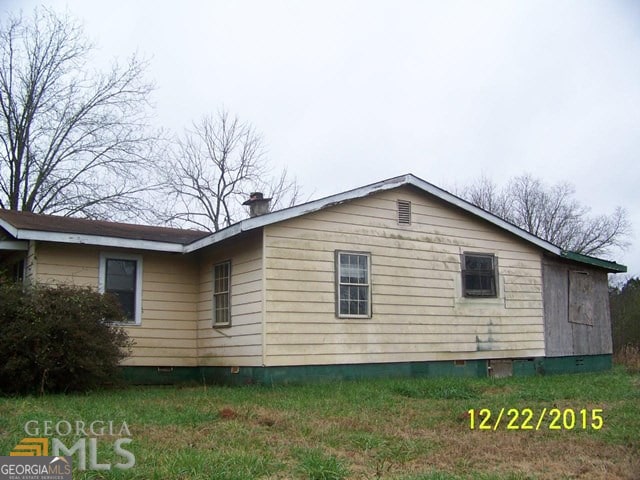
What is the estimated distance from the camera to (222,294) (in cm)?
1423

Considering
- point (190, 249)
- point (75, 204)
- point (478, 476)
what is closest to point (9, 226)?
point (190, 249)

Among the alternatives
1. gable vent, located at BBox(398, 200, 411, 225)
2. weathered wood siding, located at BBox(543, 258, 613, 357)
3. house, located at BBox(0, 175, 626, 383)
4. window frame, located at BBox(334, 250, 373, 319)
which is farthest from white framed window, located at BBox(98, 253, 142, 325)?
weathered wood siding, located at BBox(543, 258, 613, 357)

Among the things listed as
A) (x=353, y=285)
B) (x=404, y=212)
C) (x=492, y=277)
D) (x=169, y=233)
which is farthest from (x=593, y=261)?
(x=169, y=233)

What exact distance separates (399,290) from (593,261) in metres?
6.33

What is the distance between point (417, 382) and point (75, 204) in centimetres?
1904

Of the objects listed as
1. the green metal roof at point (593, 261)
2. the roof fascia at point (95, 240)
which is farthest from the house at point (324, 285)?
the green metal roof at point (593, 261)

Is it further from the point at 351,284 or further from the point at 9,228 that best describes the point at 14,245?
the point at 351,284

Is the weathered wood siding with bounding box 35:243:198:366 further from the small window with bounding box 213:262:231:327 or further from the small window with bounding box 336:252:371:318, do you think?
the small window with bounding box 336:252:371:318

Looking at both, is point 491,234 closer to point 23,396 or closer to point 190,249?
point 190,249

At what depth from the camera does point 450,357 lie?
15102 mm

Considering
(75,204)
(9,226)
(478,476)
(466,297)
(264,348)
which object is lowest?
(478,476)

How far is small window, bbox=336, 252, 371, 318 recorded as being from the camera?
1373cm

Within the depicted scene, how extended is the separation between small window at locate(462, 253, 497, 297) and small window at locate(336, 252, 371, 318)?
270 cm
